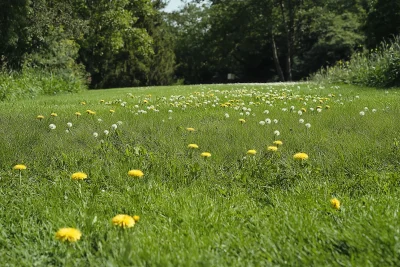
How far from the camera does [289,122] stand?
4266mm

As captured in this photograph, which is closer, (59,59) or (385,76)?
(385,76)

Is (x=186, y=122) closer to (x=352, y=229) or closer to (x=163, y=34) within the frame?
(x=352, y=229)

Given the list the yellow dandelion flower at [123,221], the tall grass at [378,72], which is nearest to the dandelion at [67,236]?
the yellow dandelion flower at [123,221]

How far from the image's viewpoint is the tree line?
46.4ft

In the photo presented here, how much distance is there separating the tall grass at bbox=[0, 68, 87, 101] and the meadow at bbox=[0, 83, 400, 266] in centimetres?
631

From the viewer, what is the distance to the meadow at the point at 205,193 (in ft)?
5.56

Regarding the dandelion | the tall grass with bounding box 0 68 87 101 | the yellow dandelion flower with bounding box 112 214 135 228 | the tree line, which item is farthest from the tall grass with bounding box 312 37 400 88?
the dandelion

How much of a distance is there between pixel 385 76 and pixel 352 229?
922 cm

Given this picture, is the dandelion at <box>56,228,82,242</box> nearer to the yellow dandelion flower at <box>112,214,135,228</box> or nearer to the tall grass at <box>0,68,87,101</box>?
the yellow dandelion flower at <box>112,214,135,228</box>

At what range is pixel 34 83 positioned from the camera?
11812mm

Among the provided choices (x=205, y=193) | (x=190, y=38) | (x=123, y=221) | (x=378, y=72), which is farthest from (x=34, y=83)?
(x=190, y=38)

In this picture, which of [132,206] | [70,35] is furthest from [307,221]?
[70,35]

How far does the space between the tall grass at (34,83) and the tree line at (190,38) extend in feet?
2.16

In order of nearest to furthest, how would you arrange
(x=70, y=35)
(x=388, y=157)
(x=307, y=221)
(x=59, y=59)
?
(x=307, y=221), (x=388, y=157), (x=59, y=59), (x=70, y=35)
